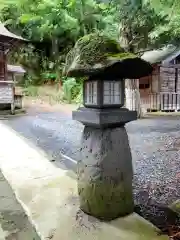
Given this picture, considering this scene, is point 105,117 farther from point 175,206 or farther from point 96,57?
point 175,206

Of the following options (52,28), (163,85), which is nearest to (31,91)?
(52,28)

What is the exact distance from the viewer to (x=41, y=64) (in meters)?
23.5

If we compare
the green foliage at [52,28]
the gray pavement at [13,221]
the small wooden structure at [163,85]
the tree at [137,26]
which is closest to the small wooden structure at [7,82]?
the green foliage at [52,28]

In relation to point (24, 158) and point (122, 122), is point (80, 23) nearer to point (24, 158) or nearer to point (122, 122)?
point (24, 158)

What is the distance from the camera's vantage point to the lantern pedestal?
2.51 metres

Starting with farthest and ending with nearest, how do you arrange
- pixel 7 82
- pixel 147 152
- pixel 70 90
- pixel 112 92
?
1. pixel 70 90
2. pixel 7 82
3. pixel 147 152
4. pixel 112 92

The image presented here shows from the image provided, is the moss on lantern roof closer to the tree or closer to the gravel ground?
the gravel ground

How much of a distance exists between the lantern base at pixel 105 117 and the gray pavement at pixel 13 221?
1.17 m

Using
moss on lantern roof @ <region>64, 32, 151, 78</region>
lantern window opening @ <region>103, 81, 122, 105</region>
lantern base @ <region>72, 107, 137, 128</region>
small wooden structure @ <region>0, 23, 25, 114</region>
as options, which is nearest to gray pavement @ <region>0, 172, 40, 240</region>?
lantern base @ <region>72, 107, 137, 128</region>

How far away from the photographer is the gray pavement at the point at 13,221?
2553mm

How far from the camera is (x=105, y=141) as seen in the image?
2521 millimetres

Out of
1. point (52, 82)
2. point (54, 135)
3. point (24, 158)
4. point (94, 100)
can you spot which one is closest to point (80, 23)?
point (52, 82)

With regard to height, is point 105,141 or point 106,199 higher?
point 105,141

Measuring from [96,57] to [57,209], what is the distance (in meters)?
1.60
